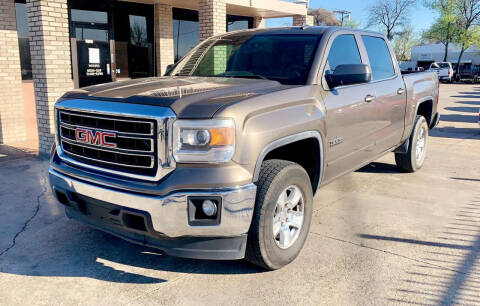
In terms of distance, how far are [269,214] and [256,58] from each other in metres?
1.82

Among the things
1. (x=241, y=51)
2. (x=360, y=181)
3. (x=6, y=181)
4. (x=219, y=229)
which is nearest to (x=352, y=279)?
(x=219, y=229)

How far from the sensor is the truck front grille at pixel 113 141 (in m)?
2.89

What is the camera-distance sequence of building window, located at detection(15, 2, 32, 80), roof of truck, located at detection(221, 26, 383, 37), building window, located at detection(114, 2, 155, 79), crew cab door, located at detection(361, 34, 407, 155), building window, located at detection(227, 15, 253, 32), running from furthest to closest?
building window, located at detection(227, 15, 253, 32) → building window, located at detection(114, 2, 155, 79) → building window, located at detection(15, 2, 32, 80) → crew cab door, located at detection(361, 34, 407, 155) → roof of truck, located at detection(221, 26, 383, 37)

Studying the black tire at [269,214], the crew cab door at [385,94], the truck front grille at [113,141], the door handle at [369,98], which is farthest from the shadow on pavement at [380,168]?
the truck front grille at [113,141]

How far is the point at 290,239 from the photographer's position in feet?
11.5

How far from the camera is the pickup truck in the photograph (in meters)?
2.82

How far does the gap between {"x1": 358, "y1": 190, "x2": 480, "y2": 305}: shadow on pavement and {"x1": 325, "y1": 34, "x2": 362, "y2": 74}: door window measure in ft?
5.52

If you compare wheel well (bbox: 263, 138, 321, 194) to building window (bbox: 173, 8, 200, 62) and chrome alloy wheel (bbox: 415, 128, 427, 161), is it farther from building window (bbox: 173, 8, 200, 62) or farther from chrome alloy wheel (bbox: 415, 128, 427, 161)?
building window (bbox: 173, 8, 200, 62)

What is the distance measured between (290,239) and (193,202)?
42.4 inches

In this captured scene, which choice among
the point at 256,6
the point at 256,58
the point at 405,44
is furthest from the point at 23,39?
the point at 405,44

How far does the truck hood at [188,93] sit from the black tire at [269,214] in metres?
0.60

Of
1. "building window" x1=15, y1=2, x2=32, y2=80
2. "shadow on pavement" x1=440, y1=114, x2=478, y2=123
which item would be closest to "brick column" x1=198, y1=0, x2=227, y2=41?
"building window" x1=15, y1=2, x2=32, y2=80

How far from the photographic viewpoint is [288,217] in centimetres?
348

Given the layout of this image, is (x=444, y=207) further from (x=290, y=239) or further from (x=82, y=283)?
(x=82, y=283)
